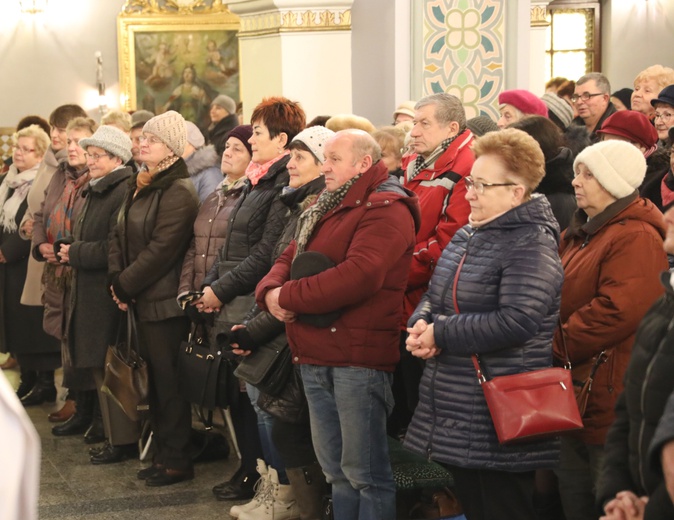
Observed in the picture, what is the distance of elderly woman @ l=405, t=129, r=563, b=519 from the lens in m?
A: 4.09

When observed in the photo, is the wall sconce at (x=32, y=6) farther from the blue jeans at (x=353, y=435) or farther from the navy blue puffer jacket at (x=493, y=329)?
the navy blue puffer jacket at (x=493, y=329)

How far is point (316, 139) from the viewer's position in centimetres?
521

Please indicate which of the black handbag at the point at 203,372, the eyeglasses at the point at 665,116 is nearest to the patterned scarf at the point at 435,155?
the eyeglasses at the point at 665,116

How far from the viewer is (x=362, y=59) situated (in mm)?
7812

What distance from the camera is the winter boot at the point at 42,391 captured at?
333 inches

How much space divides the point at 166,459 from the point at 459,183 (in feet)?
8.03

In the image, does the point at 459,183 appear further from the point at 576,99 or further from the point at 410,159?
the point at 576,99

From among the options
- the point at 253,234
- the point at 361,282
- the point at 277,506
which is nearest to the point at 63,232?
the point at 253,234

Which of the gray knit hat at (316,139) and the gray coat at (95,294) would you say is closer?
the gray knit hat at (316,139)

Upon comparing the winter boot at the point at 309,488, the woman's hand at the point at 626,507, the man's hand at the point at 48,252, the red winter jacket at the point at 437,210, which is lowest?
the winter boot at the point at 309,488

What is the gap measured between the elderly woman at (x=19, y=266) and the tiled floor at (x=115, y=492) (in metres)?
1.46

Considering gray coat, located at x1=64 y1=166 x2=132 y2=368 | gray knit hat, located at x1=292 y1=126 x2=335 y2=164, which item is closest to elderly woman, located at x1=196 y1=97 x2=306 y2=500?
gray knit hat, located at x1=292 y1=126 x2=335 y2=164

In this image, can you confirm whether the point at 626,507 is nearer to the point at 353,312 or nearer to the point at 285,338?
the point at 353,312

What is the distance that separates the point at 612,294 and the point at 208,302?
216cm
